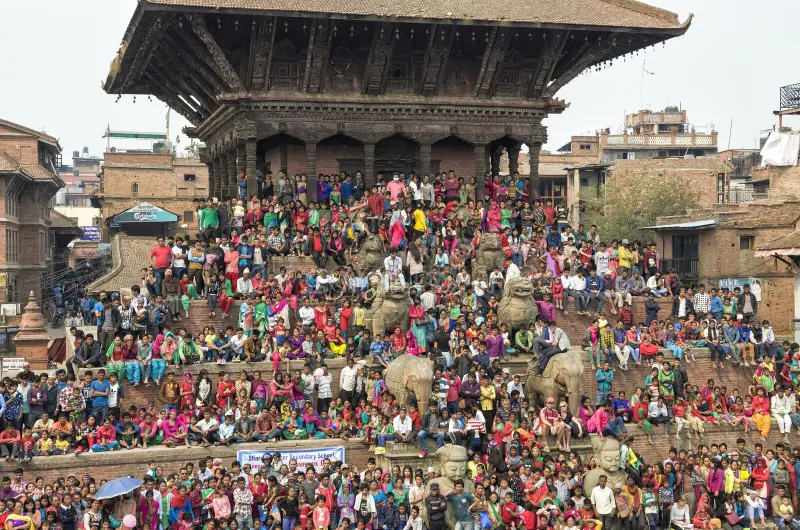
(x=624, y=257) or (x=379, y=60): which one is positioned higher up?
(x=379, y=60)

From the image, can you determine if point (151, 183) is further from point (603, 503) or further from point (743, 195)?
point (603, 503)

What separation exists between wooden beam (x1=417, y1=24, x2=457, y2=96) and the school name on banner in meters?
13.5

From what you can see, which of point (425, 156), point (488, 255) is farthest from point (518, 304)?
point (425, 156)

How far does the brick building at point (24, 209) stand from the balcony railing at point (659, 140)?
35128 mm

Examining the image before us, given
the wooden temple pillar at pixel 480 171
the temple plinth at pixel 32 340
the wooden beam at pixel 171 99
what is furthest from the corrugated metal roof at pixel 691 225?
the temple plinth at pixel 32 340

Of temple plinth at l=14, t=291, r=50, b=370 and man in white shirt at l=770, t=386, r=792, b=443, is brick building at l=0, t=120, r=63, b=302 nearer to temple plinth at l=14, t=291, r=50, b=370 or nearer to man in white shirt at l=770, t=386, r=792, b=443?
temple plinth at l=14, t=291, r=50, b=370

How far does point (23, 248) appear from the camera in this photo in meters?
66.4

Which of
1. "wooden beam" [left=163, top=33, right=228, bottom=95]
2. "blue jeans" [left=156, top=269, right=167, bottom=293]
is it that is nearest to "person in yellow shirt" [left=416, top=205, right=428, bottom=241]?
"blue jeans" [left=156, top=269, right=167, bottom=293]

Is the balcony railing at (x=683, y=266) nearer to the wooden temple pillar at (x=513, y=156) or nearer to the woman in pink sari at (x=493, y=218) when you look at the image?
the wooden temple pillar at (x=513, y=156)

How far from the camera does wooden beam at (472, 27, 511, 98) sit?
3241 cm

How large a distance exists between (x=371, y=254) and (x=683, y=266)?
25.4m

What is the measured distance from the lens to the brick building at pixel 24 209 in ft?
200

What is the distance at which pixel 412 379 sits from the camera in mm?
22219

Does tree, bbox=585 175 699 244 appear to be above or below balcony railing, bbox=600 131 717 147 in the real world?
below
